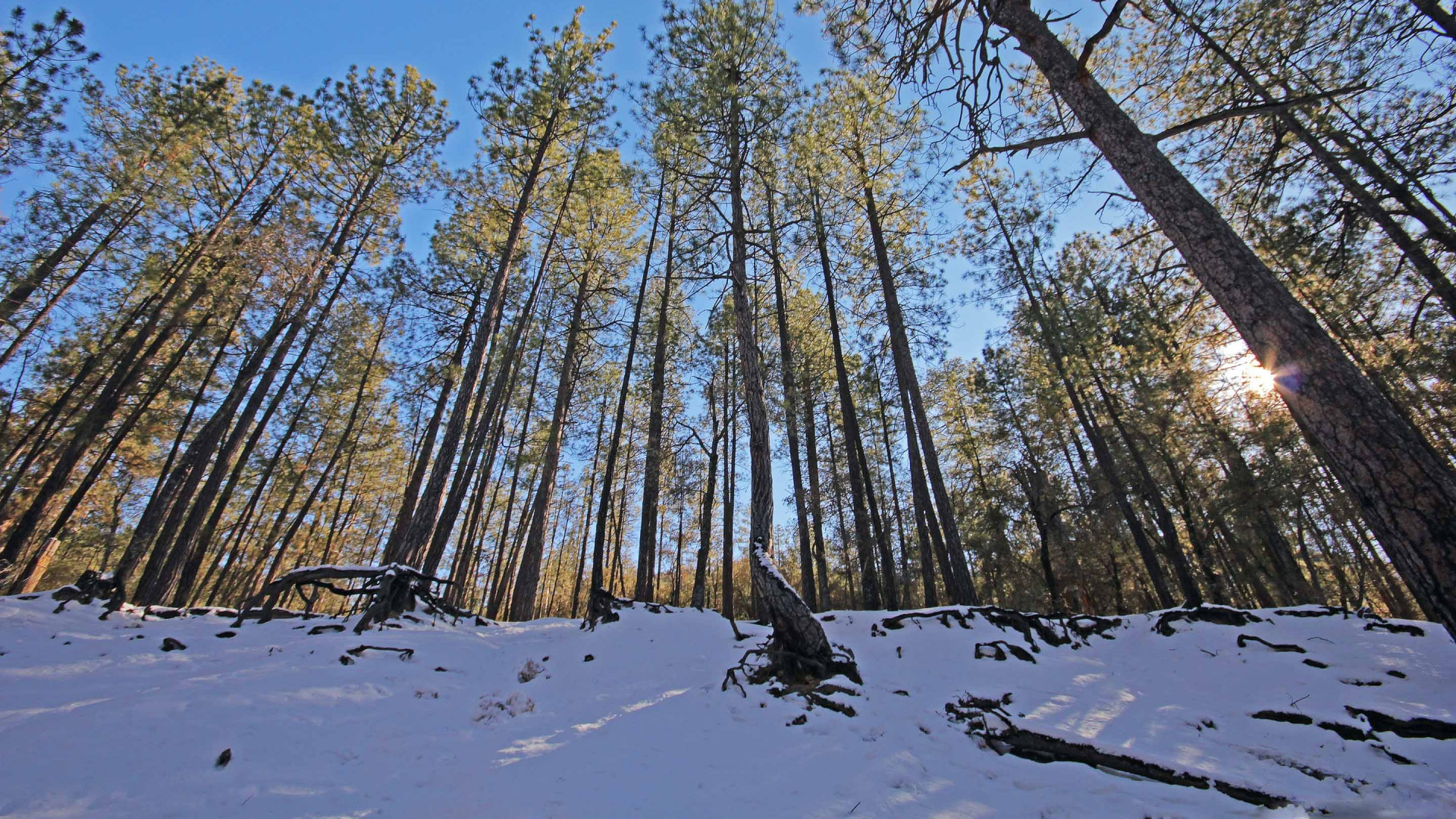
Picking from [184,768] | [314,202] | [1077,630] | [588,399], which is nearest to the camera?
[184,768]

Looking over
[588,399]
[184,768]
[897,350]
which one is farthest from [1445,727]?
[588,399]

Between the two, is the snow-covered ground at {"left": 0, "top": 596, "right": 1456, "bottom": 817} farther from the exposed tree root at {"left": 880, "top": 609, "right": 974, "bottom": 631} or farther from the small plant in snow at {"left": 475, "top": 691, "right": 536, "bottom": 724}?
the exposed tree root at {"left": 880, "top": 609, "right": 974, "bottom": 631}

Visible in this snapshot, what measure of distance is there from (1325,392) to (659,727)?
463 cm

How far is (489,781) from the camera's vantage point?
252 cm

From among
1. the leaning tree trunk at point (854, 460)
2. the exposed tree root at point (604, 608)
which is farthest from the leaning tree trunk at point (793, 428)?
the exposed tree root at point (604, 608)

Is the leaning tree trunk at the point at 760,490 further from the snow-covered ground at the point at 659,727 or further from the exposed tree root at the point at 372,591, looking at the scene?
the exposed tree root at the point at 372,591

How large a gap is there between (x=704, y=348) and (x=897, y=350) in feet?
15.5

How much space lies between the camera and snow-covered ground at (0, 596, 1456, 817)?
2217mm

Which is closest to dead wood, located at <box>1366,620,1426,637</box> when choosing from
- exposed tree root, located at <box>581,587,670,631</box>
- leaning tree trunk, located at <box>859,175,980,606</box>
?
leaning tree trunk, located at <box>859,175,980,606</box>

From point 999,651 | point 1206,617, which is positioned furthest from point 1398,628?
point 999,651

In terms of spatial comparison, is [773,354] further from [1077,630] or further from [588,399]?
[1077,630]

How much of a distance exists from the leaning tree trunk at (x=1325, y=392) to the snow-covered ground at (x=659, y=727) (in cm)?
108

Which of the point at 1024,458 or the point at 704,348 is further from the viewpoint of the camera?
the point at 1024,458

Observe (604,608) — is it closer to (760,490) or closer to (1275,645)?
(760,490)
